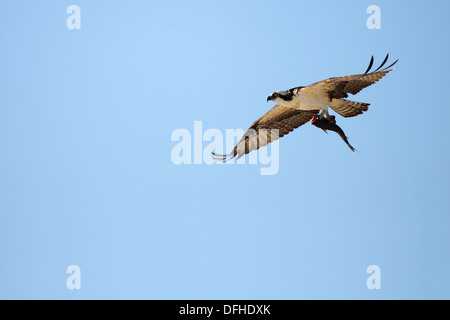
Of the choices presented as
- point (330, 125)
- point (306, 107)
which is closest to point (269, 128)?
point (306, 107)

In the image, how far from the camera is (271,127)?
17.3 meters

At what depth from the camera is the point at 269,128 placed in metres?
17.4

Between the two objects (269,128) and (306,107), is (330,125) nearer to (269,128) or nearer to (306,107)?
(306,107)

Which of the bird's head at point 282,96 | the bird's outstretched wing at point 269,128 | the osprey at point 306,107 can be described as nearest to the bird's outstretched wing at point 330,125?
the osprey at point 306,107

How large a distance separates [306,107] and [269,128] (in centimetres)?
176

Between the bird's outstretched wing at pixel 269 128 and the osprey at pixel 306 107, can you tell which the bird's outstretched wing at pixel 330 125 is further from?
the bird's outstretched wing at pixel 269 128

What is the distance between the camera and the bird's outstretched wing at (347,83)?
14445 millimetres

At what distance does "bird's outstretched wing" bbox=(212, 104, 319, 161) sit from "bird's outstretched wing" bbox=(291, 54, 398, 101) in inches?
64.1

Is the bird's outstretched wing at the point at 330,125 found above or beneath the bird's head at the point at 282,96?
beneath
